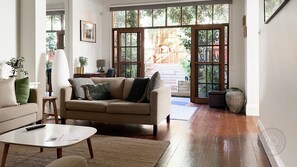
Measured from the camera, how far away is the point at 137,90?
175 inches

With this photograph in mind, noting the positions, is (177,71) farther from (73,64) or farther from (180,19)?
(73,64)

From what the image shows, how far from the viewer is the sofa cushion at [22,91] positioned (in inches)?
164

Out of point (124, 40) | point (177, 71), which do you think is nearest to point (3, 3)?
point (124, 40)

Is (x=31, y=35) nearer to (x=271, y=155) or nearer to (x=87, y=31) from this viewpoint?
(x=87, y=31)

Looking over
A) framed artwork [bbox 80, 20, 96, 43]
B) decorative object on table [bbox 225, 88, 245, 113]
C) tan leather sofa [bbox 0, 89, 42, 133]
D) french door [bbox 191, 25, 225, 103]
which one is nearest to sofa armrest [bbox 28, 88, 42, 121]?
tan leather sofa [bbox 0, 89, 42, 133]

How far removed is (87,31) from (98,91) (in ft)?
10.6

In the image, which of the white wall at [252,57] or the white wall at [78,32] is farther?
the white wall at [78,32]

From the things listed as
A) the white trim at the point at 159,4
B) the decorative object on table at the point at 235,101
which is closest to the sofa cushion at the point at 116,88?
the decorative object on table at the point at 235,101

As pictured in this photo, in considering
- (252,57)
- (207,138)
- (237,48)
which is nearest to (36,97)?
(207,138)

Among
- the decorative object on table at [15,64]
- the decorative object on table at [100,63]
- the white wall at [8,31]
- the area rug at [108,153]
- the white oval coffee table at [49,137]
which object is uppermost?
the white wall at [8,31]

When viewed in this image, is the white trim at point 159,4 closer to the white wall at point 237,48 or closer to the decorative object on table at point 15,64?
the white wall at point 237,48

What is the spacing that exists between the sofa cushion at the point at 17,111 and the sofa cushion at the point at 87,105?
1.78 feet

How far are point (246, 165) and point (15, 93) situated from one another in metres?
3.53

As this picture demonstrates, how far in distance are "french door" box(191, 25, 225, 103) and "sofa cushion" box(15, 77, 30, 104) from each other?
4.44 meters
